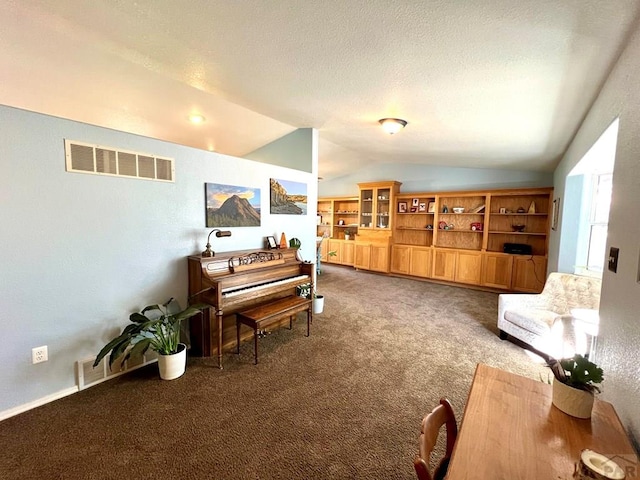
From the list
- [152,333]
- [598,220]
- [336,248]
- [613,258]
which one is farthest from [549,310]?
[336,248]

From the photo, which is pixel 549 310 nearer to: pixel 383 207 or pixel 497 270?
pixel 497 270

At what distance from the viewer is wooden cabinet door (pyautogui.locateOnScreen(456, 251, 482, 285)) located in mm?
5523

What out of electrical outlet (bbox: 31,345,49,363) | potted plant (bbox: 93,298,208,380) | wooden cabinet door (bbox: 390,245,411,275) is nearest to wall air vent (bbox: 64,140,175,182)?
potted plant (bbox: 93,298,208,380)

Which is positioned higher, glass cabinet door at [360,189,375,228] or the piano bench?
glass cabinet door at [360,189,375,228]

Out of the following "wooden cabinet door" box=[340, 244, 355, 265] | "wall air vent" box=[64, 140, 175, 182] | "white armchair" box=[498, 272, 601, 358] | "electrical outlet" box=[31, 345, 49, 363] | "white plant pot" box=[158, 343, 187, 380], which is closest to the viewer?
"electrical outlet" box=[31, 345, 49, 363]

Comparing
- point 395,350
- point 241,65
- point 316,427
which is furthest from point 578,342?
point 241,65

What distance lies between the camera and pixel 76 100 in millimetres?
3061

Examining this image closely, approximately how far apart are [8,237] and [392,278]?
5990 millimetres

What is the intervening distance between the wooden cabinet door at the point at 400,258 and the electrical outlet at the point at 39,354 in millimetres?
5922

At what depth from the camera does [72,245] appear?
2.13 metres

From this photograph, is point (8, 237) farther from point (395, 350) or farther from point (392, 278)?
point (392, 278)

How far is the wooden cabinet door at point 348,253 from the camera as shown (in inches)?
293

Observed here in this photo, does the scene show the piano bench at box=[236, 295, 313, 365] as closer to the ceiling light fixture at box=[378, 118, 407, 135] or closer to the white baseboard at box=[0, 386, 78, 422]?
the white baseboard at box=[0, 386, 78, 422]

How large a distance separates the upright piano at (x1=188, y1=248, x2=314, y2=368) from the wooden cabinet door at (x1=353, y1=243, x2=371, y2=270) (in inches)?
154
